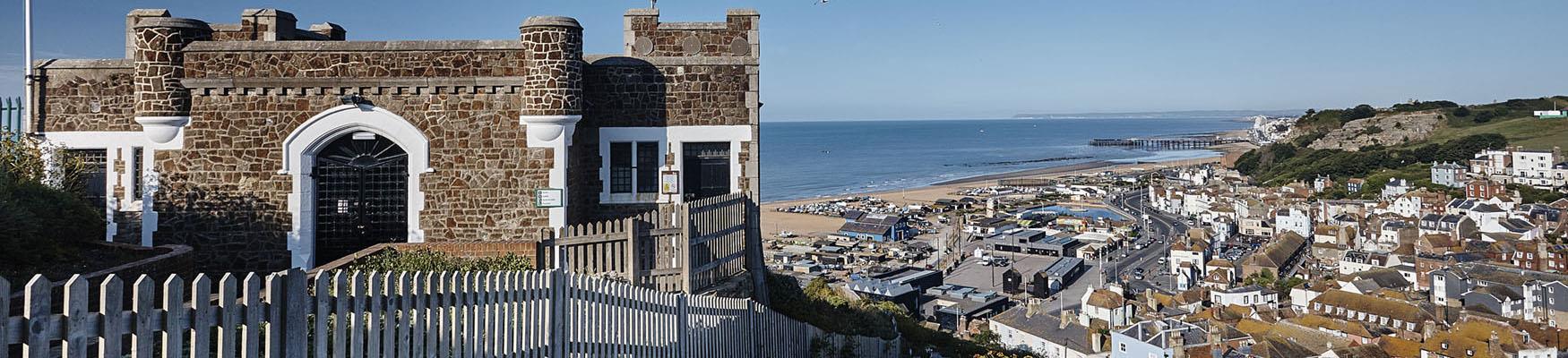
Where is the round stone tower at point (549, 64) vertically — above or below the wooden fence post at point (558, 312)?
above

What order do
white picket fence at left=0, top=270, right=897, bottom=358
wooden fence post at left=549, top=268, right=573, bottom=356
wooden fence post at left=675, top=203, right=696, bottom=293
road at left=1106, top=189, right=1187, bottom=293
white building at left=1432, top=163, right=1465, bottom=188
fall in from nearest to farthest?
white picket fence at left=0, top=270, right=897, bottom=358 < wooden fence post at left=549, top=268, right=573, bottom=356 < wooden fence post at left=675, top=203, right=696, bottom=293 < road at left=1106, top=189, right=1187, bottom=293 < white building at left=1432, top=163, right=1465, bottom=188

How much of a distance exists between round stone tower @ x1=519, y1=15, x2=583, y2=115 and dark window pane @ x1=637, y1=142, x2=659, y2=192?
1.56 meters

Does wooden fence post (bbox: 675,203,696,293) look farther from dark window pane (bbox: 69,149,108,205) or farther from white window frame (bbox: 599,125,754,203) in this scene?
dark window pane (bbox: 69,149,108,205)

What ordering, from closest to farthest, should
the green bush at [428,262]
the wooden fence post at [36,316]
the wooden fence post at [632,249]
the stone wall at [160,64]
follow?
the wooden fence post at [36,316]
the wooden fence post at [632,249]
the green bush at [428,262]
the stone wall at [160,64]

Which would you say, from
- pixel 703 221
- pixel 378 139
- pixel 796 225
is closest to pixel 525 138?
pixel 378 139

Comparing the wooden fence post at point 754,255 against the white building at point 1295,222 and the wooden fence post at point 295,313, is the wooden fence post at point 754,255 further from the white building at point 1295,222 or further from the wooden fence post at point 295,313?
the white building at point 1295,222

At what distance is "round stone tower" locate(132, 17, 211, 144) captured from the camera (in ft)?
41.9

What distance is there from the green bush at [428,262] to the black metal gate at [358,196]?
226 centimetres

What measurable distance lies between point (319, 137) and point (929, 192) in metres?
81.1

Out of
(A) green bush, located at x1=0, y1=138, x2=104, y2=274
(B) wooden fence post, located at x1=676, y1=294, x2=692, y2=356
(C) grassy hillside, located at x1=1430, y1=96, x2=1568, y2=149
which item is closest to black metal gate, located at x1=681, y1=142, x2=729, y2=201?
(B) wooden fence post, located at x1=676, y1=294, x2=692, y2=356

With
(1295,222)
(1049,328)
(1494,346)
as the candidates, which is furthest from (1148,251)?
(1494,346)

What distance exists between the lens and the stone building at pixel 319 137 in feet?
42.6

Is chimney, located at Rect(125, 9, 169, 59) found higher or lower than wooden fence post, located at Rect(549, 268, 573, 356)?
higher

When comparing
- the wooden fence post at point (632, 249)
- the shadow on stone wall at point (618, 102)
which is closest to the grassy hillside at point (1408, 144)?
the shadow on stone wall at point (618, 102)
